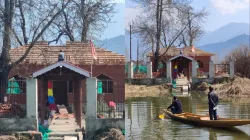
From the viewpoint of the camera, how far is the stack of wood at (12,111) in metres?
5.84

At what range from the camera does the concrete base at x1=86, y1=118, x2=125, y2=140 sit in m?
5.68

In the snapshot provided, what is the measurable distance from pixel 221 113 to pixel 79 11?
292cm

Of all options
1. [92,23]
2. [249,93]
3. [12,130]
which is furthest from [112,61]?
[249,93]

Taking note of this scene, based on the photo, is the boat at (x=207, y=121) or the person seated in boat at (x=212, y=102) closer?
the boat at (x=207, y=121)

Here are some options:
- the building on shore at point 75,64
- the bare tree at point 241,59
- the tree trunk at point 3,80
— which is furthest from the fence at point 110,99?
the bare tree at point 241,59

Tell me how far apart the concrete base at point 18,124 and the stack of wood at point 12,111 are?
164mm

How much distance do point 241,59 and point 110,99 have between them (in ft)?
20.0

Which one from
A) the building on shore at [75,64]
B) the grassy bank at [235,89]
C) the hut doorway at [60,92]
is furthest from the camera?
the grassy bank at [235,89]

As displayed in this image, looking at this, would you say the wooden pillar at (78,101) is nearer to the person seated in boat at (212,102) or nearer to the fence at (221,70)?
the person seated in boat at (212,102)

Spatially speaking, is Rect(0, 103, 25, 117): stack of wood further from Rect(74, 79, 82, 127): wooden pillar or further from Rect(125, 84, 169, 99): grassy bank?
Rect(125, 84, 169, 99): grassy bank

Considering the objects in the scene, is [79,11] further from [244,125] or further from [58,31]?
[244,125]

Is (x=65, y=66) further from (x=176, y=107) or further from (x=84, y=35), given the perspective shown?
(x=84, y=35)

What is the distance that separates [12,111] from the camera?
5879mm

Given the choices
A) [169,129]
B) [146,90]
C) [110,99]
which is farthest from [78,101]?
[146,90]
